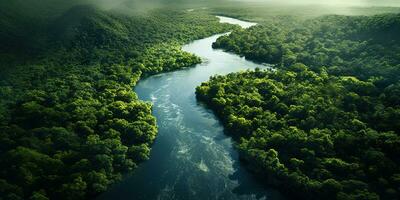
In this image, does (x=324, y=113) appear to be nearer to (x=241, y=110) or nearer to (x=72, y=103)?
(x=241, y=110)

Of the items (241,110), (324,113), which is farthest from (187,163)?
(324,113)

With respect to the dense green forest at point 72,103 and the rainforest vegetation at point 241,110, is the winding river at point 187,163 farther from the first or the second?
the dense green forest at point 72,103

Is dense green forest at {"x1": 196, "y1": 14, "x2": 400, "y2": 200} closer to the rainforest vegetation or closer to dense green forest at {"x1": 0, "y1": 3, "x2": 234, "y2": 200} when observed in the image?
the rainforest vegetation

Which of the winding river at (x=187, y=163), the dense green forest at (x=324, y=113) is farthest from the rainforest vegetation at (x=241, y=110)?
the winding river at (x=187, y=163)

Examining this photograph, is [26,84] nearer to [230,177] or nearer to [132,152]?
[132,152]

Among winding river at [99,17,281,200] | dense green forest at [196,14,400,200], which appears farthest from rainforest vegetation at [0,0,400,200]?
winding river at [99,17,281,200]

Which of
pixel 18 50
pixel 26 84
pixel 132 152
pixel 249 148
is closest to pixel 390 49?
pixel 249 148
